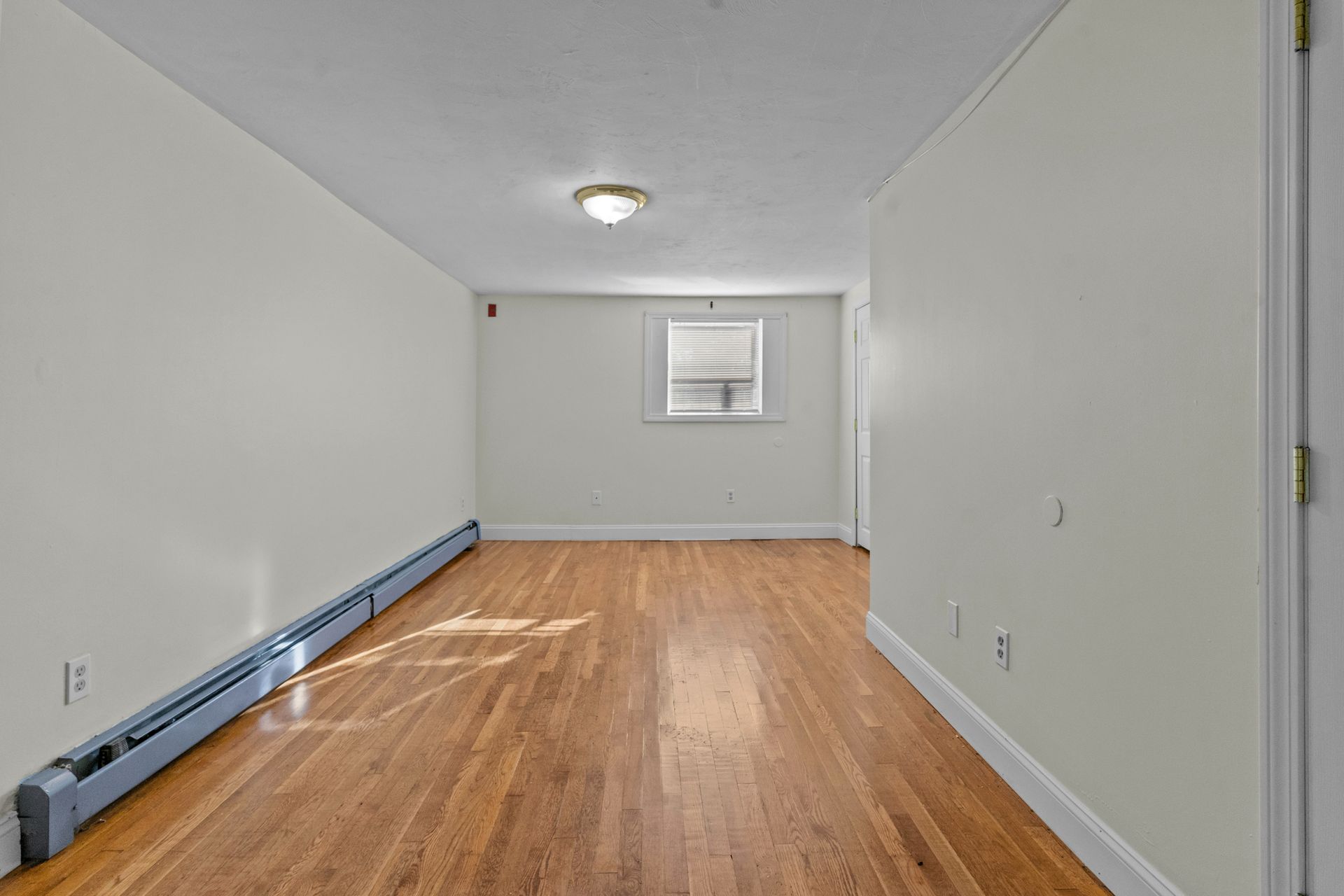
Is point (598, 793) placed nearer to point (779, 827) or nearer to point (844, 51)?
point (779, 827)

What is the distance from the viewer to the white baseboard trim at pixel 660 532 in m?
6.18

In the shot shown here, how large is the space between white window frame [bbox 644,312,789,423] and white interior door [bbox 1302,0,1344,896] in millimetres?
5127

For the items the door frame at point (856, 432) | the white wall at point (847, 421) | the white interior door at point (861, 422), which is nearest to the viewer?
the white interior door at point (861, 422)

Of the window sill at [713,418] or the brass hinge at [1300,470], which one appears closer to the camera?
the brass hinge at [1300,470]

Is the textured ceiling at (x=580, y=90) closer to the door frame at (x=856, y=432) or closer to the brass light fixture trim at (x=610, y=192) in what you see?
the brass light fixture trim at (x=610, y=192)

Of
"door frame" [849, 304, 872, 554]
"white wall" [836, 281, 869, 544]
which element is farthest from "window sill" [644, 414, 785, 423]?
"door frame" [849, 304, 872, 554]

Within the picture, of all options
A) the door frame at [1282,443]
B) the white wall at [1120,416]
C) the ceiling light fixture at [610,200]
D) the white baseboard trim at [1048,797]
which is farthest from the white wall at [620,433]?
the door frame at [1282,443]

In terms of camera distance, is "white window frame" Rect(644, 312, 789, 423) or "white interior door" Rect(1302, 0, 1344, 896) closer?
"white interior door" Rect(1302, 0, 1344, 896)

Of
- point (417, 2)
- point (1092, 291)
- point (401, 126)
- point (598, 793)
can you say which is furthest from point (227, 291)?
point (1092, 291)

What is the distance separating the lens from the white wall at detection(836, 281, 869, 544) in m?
5.89

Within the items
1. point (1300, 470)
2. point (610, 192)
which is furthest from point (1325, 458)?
point (610, 192)

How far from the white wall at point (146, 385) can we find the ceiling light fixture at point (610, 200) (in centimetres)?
134

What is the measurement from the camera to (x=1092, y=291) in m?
1.62

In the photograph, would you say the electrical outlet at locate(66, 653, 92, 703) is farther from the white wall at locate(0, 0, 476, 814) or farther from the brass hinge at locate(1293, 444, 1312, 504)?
the brass hinge at locate(1293, 444, 1312, 504)
